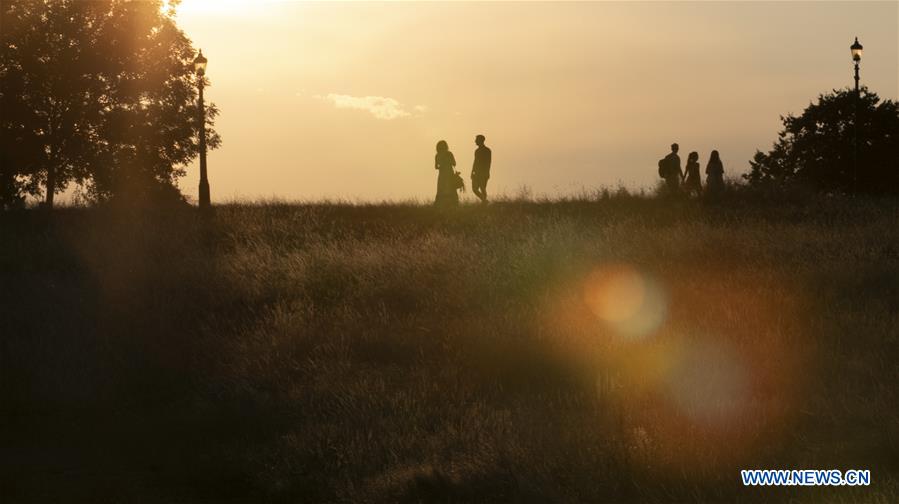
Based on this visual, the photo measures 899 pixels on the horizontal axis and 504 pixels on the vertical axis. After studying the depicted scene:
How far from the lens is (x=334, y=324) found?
42.1 ft

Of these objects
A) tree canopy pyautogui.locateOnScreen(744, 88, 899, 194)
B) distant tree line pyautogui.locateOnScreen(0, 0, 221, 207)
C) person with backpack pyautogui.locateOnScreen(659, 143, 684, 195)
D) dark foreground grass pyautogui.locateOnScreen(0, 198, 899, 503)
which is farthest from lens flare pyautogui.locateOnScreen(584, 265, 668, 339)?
tree canopy pyautogui.locateOnScreen(744, 88, 899, 194)

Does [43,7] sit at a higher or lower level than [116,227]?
higher

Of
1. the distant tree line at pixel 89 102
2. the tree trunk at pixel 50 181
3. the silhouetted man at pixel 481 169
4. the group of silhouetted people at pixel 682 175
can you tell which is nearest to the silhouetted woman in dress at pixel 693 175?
the group of silhouetted people at pixel 682 175

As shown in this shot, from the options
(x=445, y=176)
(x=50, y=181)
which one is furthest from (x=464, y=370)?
(x=50, y=181)

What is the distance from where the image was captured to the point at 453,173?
2506 cm

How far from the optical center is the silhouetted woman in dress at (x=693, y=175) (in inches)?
1083

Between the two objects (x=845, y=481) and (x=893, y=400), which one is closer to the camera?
(x=845, y=481)

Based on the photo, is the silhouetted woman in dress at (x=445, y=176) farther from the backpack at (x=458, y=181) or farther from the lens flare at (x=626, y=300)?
the lens flare at (x=626, y=300)

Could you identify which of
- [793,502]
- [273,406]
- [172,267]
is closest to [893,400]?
[793,502]

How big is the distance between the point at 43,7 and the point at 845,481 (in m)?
36.6

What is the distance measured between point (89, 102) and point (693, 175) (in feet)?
74.7

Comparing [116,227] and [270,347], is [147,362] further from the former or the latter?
[116,227]

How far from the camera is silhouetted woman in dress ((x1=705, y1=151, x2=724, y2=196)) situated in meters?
26.9

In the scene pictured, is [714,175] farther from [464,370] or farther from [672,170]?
[464,370]
